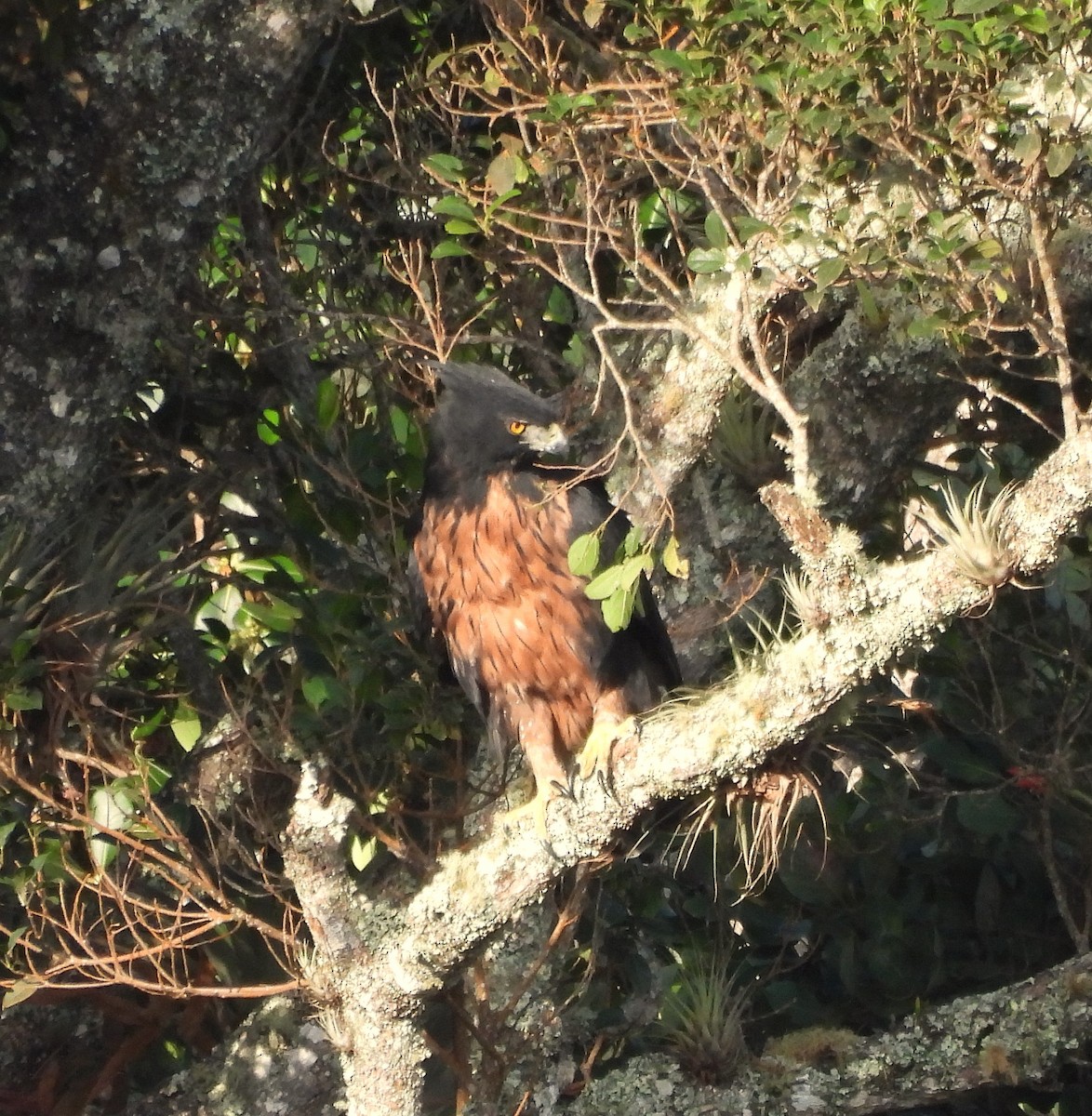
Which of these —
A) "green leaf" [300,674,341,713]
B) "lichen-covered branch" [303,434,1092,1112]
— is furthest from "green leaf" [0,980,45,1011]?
"green leaf" [300,674,341,713]

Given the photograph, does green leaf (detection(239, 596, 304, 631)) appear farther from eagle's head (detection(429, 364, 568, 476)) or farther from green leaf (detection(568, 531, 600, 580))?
green leaf (detection(568, 531, 600, 580))

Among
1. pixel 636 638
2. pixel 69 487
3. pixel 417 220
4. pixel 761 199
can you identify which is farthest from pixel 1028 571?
pixel 417 220

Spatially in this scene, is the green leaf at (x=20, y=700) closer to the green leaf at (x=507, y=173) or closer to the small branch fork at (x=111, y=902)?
the small branch fork at (x=111, y=902)

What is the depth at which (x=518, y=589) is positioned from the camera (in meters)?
3.51

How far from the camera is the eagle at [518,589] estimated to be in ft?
11.2

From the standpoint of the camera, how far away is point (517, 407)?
10.9 feet

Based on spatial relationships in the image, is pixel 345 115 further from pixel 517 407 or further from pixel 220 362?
pixel 517 407

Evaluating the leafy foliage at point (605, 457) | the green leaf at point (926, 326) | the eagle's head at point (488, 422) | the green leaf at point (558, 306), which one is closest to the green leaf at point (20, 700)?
the leafy foliage at point (605, 457)

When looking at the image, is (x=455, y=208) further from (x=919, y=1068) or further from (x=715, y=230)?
(x=919, y=1068)

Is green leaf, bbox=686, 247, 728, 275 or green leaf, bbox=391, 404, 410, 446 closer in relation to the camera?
green leaf, bbox=686, 247, 728, 275

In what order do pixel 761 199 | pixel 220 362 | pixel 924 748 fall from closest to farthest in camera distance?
1. pixel 761 199
2. pixel 220 362
3. pixel 924 748

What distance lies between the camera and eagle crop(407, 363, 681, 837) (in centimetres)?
341

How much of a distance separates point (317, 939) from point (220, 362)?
1.45 meters

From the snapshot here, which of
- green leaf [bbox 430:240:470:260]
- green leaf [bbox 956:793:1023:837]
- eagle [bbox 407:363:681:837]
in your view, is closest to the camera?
green leaf [bbox 430:240:470:260]
